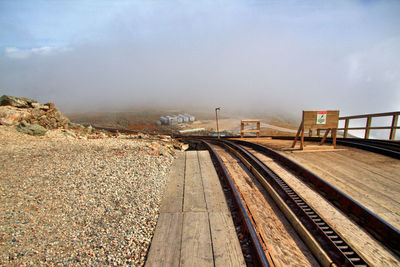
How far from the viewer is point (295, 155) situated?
7367mm

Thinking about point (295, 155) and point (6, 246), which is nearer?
point (6, 246)

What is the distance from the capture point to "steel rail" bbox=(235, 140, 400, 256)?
3022mm

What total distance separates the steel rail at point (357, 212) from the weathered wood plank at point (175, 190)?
11.0 feet

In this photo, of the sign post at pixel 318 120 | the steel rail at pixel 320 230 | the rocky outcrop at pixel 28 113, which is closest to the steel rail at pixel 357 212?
the steel rail at pixel 320 230

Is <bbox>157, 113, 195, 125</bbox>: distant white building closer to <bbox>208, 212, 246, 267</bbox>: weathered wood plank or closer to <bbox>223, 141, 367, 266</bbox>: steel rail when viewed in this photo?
<bbox>223, 141, 367, 266</bbox>: steel rail

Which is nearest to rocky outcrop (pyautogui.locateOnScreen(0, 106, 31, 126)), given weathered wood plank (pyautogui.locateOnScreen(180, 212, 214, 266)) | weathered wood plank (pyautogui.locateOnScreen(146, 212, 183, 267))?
weathered wood plank (pyautogui.locateOnScreen(146, 212, 183, 267))

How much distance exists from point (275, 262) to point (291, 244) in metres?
0.55

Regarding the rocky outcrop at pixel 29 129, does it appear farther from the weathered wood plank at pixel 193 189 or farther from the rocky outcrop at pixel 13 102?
the weathered wood plank at pixel 193 189

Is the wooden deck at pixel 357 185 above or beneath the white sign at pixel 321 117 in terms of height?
beneath

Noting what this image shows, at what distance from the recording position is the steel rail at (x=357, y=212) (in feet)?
9.92

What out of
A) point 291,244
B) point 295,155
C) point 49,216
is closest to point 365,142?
point 295,155

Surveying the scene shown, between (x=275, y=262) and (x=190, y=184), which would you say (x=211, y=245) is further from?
(x=190, y=184)

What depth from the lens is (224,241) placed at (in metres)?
3.07

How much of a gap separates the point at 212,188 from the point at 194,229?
1640 millimetres
